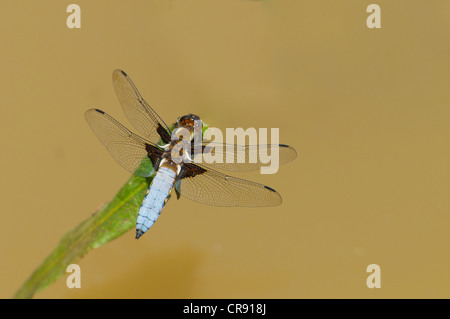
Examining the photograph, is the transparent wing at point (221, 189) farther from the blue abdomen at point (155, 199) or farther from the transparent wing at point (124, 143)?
the transparent wing at point (124, 143)

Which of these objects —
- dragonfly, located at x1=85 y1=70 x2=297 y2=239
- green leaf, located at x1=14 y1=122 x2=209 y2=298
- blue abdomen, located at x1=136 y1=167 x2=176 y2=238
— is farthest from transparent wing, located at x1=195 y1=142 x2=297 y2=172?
green leaf, located at x1=14 y1=122 x2=209 y2=298

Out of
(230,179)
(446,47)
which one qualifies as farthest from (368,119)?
(230,179)

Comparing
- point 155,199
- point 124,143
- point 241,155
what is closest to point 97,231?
point 155,199

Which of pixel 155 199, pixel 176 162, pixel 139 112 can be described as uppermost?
pixel 139 112

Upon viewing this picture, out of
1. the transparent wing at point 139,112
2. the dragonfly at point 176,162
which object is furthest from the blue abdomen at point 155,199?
the transparent wing at point 139,112

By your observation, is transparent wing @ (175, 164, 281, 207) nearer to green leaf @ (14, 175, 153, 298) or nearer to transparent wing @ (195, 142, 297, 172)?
transparent wing @ (195, 142, 297, 172)

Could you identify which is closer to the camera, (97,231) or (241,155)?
(97,231)

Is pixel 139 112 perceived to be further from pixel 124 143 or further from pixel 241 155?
pixel 241 155
